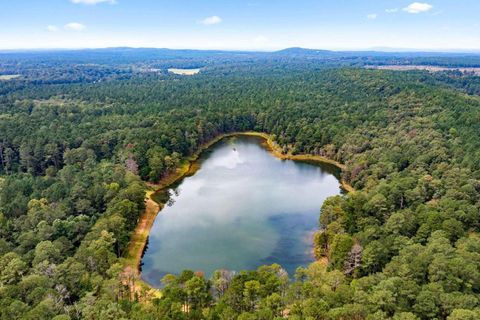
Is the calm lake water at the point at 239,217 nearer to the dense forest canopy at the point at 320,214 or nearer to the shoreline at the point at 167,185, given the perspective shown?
the shoreline at the point at 167,185

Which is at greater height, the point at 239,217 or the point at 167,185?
the point at 167,185

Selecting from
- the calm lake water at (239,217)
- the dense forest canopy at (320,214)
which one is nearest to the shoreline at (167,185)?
the calm lake water at (239,217)

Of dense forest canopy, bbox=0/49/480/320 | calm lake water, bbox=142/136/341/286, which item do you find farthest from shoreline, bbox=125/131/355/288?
dense forest canopy, bbox=0/49/480/320

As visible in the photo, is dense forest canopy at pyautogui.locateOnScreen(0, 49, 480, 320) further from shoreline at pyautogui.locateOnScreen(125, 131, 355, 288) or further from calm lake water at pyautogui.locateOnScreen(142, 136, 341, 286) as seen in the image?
calm lake water at pyautogui.locateOnScreen(142, 136, 341, 286)

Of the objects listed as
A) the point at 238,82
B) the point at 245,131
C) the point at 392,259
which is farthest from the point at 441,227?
the point at 238,82

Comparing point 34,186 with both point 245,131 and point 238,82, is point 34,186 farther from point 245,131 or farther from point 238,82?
point 238,82

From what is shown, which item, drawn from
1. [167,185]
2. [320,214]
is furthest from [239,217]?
[167,185]

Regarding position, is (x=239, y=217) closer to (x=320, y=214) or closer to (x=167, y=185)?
(x=320, y=214)
